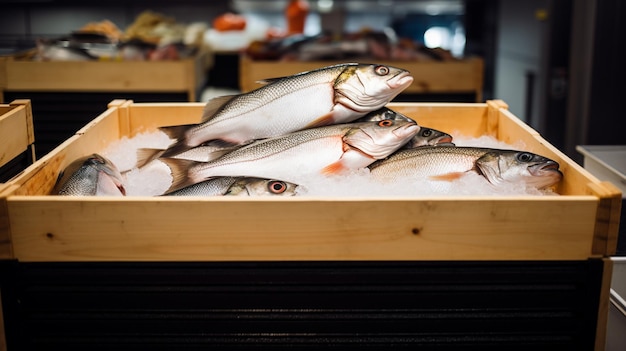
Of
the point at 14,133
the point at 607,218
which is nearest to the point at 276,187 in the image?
the point at 607,218

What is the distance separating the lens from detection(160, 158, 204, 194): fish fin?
1749 millimetres

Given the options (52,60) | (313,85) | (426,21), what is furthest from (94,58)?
(426,21)

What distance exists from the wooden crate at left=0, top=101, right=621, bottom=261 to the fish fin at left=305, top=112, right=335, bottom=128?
18.9 inches

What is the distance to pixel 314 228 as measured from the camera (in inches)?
57.3

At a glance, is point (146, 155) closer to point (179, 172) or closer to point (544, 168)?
point (179, 172)

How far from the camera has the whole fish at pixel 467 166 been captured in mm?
1654

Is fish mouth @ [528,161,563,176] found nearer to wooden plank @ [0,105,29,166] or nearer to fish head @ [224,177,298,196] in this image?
fish head @ [224,177,298,196]

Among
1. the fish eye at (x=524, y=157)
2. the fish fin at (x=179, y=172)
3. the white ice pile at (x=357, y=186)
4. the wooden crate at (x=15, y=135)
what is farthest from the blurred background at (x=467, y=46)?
the fish eye at (x=524, y=157)

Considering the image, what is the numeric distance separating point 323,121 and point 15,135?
3.29ft
